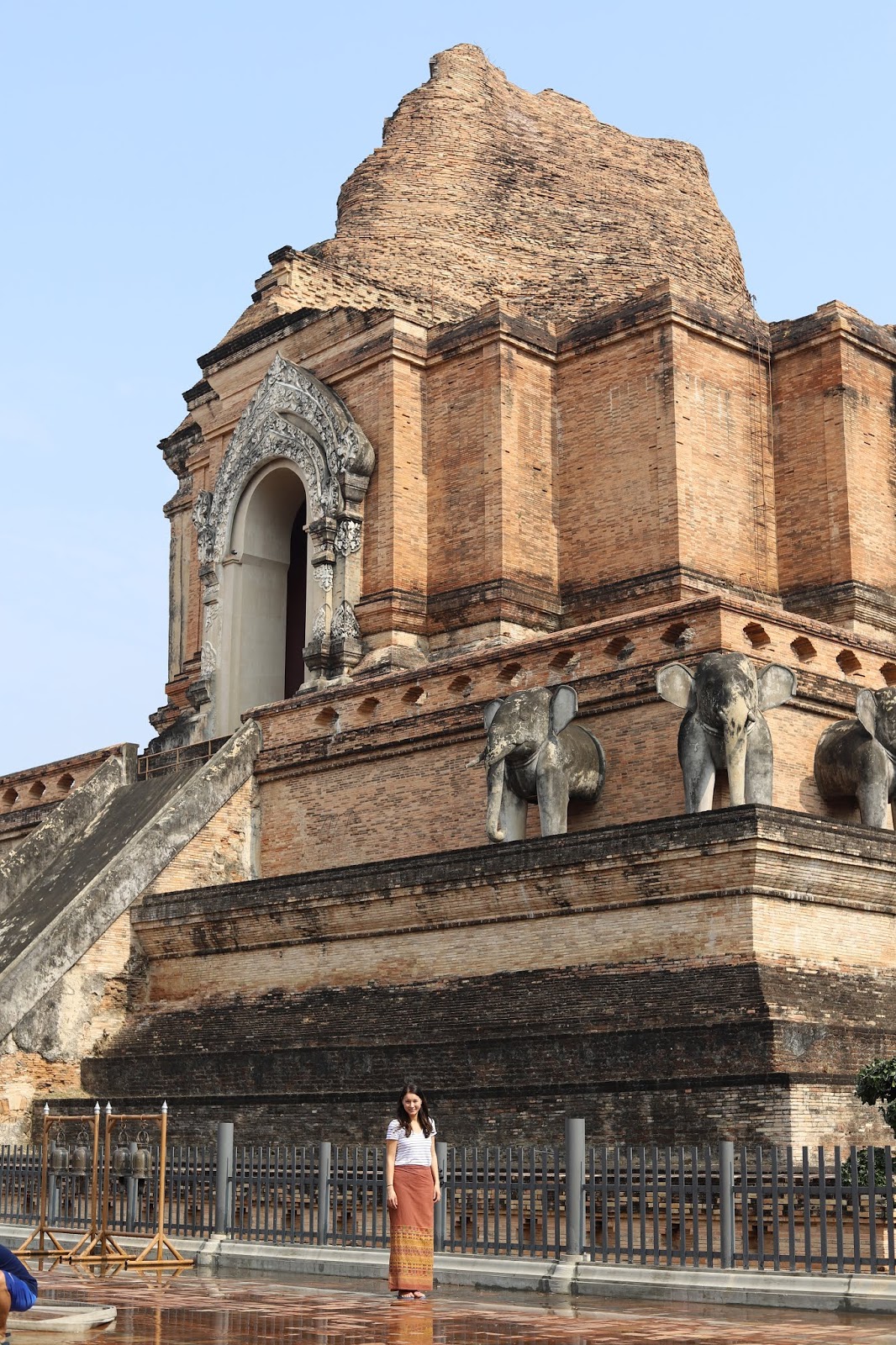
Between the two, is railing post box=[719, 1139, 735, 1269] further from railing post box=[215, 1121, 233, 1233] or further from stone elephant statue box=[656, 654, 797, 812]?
stone elephant statue box=[656, 654, 797, 812]

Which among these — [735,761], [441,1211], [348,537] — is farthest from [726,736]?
[348,537]

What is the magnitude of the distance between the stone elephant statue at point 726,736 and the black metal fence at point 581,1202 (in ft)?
14.0

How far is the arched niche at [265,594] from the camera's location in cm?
2380

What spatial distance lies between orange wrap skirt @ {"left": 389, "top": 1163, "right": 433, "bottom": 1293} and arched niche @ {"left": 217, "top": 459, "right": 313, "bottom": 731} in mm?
14487

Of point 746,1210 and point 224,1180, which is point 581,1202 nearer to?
point 746,1210

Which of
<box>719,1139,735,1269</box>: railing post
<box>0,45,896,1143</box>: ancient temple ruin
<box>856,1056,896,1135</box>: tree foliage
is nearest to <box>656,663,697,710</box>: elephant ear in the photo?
<box>0,45,896,1143</box>: ancient temple ruin

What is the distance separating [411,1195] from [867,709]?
7.89 m

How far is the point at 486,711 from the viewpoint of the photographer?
55.9 feet

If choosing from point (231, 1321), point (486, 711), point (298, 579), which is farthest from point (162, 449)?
point (231, 1321)

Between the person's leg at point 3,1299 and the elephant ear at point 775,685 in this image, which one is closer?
the person's leg at point 3,1299

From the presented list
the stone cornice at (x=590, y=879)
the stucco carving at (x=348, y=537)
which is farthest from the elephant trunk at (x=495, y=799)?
the stucco carving at (x=348, y=537)

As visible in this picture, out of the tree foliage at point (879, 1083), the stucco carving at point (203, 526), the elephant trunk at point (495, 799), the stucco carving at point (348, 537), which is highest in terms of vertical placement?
the stucco carving at point (203, 526)

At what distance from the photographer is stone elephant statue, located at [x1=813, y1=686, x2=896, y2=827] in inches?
628

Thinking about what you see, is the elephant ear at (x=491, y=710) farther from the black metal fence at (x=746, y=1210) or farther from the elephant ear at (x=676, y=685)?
the black metal fence at (x=746, y=1210)
